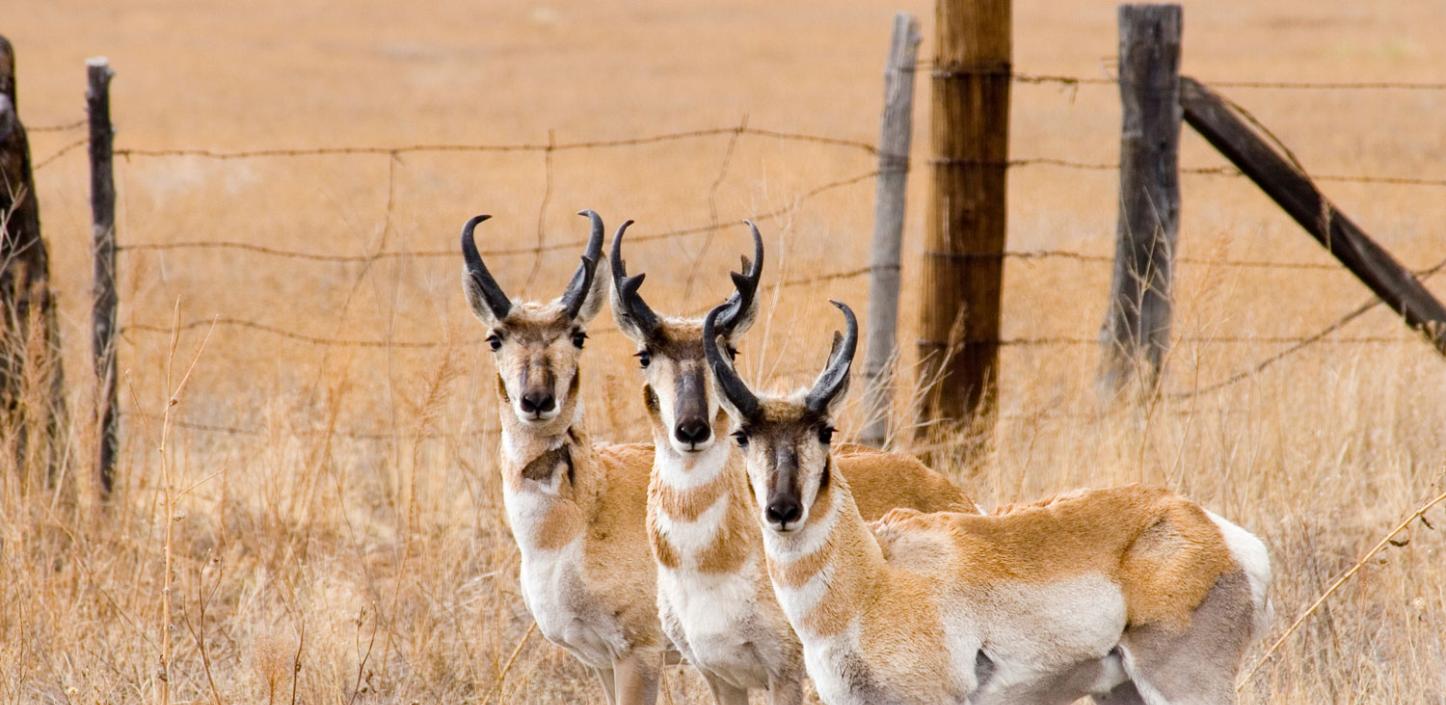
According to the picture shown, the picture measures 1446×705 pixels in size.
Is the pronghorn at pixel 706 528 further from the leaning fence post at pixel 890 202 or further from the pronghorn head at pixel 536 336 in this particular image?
the leaning fence post at pixel 890 202

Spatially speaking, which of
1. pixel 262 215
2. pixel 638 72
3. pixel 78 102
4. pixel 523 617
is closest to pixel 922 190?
pixel 262 215

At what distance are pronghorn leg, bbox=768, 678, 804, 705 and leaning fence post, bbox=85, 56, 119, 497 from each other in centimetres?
369

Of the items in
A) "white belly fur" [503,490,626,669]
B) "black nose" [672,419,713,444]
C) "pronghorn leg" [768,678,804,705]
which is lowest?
"pronghorn leg" [768,678,804,705]

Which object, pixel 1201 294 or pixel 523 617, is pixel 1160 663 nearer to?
pixel 1201 294

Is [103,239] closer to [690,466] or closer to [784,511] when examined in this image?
[690,466]

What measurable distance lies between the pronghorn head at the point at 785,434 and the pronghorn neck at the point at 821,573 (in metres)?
0.10

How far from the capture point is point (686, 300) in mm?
8055

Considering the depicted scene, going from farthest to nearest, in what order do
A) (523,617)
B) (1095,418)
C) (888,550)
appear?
(1095,418), (523,617), (888,550)

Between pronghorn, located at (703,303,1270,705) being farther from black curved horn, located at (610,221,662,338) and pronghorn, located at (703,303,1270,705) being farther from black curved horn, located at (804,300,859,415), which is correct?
black curved horn, located at (610,221,662,338)

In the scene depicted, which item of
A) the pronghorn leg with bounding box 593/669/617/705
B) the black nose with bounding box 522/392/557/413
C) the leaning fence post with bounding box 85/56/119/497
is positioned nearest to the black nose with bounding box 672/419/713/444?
the black nose with bounding box 522/392/557/413

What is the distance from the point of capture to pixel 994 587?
177 inches

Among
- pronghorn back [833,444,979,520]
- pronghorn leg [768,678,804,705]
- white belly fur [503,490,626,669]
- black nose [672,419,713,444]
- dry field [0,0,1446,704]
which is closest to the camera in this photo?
black nose [672,419,713,444]

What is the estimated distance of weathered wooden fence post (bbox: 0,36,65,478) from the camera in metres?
6.79

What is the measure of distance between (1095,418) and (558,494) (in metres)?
3.08
